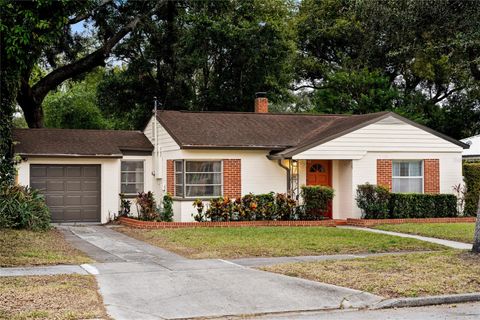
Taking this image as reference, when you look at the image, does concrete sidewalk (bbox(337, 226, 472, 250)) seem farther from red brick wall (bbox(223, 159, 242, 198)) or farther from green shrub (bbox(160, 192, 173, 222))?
green shrub (bbox(160, 192, 173, 222))

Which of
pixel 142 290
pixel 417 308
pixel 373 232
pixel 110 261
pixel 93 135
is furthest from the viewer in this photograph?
pixel 93 135

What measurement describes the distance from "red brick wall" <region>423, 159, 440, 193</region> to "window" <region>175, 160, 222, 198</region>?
7378 mm

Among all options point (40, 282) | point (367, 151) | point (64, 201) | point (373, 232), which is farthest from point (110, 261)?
point (367, 151)

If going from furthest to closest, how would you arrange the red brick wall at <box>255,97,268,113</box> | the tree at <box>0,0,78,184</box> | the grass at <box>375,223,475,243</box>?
the red brick wall at <box>255,97,268,113</box> < the tree at <box>0,0,78,184</box> < the grass at <box>375,223,475,243</box>

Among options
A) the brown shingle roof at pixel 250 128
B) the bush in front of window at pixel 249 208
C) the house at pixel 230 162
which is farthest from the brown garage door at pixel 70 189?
the bush in front of window at pixel 249 208

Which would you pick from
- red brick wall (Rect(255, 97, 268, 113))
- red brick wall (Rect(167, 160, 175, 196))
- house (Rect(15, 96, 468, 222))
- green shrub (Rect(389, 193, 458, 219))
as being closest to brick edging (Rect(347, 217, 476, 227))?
green shrub (Rect(389, 193, 458, 219))

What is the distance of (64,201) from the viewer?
23.5 m

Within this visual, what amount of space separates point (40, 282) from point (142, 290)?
5.74ft

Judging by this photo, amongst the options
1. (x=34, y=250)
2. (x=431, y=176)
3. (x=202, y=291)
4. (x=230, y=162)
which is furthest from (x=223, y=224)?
(x=202, y=291)

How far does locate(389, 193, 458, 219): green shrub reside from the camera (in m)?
22.8

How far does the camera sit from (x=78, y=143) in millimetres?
24359

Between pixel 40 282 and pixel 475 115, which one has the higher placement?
pixel 475 115

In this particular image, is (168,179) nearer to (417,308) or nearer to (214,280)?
(214,280)

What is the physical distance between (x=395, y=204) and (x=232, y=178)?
5.62 metres
